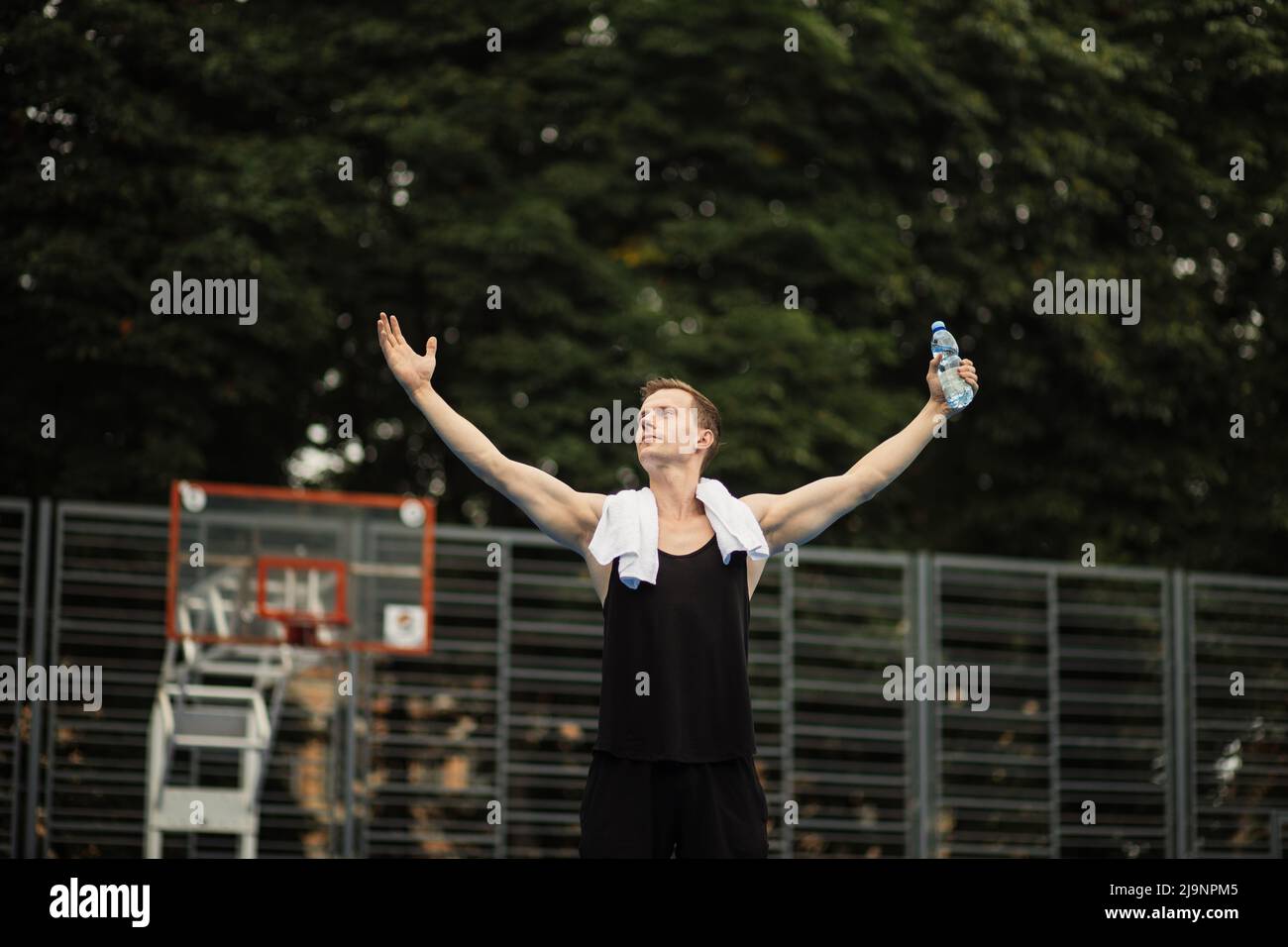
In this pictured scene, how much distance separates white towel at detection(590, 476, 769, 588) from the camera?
496 centimetres

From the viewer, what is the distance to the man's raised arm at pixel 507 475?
5.13 meters

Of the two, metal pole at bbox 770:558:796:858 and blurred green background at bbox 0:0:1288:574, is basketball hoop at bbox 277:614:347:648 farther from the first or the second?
metal pole at bbox 770:558:796:858

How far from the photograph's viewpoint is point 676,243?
1562 centimetres

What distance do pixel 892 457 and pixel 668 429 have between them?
0.65m

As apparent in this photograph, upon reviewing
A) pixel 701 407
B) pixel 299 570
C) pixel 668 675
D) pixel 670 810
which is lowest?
pixel 670 810

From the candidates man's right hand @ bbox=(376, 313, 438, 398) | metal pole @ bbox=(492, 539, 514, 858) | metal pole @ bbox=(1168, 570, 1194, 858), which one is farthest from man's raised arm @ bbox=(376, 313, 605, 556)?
metal pole @ bbox=(1168, 570, 1194, 858)

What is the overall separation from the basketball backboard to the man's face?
7.87 meters

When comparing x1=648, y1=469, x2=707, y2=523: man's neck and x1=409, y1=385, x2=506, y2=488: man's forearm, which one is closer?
x1=409, y1=385, x2=506, y2=488: man's forearm

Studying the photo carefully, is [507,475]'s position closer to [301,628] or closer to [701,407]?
[701,407]

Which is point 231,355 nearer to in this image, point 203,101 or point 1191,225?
point 203,101

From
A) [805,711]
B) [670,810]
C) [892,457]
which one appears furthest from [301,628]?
[670,810]

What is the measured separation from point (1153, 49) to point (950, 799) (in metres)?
6.92

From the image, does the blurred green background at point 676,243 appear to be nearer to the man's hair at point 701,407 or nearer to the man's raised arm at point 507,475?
the man's hair at point 701,407

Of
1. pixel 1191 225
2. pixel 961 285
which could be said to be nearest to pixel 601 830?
pixel 961 285
